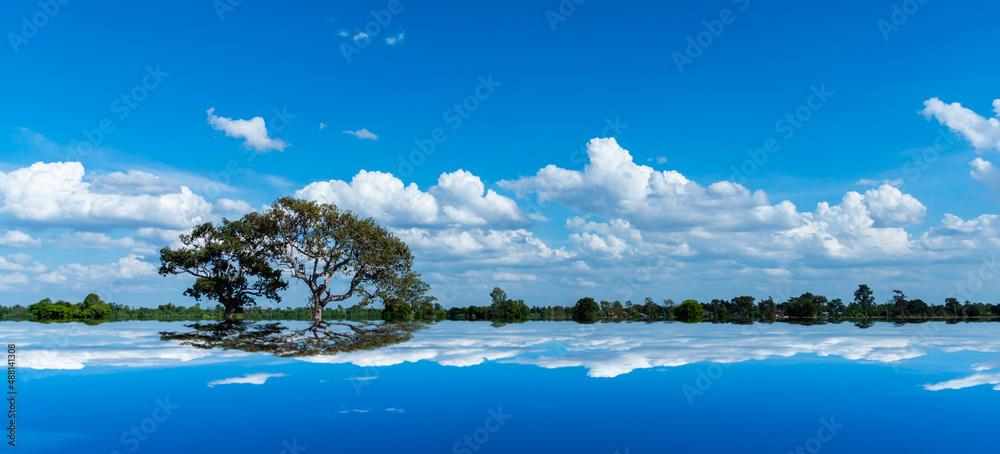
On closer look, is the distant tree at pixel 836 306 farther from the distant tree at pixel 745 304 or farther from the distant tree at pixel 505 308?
the distant tree at pixel 505 308

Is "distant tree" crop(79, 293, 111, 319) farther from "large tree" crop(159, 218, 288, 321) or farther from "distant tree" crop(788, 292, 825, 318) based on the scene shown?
"distant tree" crop(788, 292, 825, 318)

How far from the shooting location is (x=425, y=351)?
65.2ft

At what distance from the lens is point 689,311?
66.6 meters

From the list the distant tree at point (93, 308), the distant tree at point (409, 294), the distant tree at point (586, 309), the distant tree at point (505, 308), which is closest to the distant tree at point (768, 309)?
the distant tree at point (586, 309)

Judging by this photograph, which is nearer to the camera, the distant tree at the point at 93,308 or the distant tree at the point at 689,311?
the distant tree at the point at 93,308

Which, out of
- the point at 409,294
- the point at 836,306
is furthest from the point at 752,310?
the point at 409,294

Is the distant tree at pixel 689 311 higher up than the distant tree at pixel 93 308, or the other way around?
the distant tree at pixel 93 308

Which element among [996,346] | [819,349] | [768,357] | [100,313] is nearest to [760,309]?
[996,346]

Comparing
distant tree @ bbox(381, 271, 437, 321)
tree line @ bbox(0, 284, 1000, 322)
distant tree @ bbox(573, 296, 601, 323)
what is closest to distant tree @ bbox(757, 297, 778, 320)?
tree line @ bbox(0, 284, 1000, 322)

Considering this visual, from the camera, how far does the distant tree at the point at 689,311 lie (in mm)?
66125

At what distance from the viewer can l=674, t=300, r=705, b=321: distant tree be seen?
66.1m

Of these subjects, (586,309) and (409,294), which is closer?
(409,294)

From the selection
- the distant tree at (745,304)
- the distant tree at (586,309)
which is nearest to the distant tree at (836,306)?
the distant tree at (745,304)

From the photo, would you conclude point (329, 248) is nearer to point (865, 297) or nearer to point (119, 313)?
point (119, 313)
